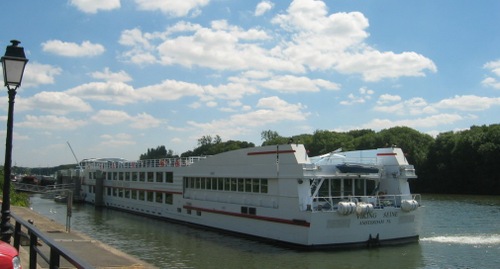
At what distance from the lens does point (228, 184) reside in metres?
26.4

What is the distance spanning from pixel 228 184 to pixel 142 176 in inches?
566

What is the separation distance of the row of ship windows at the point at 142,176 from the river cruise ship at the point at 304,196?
259 cm

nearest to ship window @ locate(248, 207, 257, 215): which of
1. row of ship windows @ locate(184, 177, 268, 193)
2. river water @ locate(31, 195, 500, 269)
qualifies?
row of ship windows @ locate(184, 177, 268, 193)

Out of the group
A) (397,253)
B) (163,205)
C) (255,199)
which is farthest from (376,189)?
(163,205)

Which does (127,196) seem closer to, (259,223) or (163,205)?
(163,205)

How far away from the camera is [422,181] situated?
245 feet

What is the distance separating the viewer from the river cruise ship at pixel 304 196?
20641 millimetres

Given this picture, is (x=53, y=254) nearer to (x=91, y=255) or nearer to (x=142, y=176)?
(x=91, y=255)

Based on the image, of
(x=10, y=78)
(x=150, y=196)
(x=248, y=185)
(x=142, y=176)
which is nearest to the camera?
(x=10, y=78)

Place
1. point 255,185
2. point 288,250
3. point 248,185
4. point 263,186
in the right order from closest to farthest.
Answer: point 288,250
point 263,186
point 255,185
point 248,185

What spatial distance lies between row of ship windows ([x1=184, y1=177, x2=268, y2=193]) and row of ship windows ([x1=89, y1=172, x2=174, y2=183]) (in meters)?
3.07

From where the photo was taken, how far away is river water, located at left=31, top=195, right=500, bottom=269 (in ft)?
60.9

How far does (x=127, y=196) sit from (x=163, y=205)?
8.85 m

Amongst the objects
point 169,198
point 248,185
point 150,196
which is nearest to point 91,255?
point 248,185
